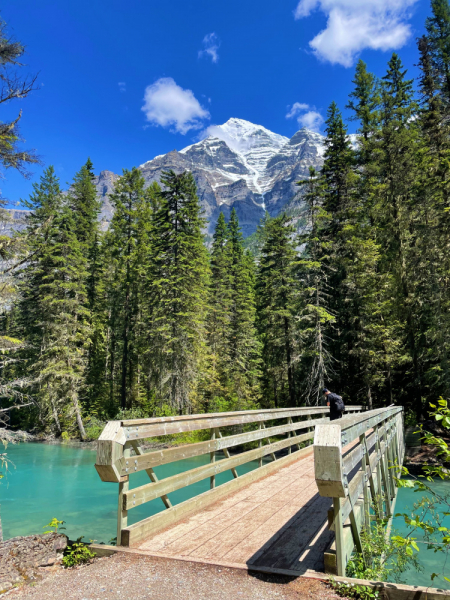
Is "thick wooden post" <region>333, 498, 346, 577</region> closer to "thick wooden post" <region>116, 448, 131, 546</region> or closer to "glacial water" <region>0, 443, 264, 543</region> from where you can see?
"thick wooden post" <region>116, 448, 131, 546</region>

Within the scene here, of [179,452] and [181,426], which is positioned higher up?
[181,426]

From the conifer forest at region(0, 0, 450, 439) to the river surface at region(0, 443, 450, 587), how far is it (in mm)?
3493

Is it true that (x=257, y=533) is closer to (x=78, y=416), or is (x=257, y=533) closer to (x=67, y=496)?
(x=67, y=496)

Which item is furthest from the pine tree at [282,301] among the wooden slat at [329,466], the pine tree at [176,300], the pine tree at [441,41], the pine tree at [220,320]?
the wooden slat at [329,466]

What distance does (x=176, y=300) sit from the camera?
2253 centimetres

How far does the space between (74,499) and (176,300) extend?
1172cm

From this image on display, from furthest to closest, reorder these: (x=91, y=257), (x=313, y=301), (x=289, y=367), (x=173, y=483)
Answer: (x=91, y=257)
(x=289, y=367)
(x=313, y=301)
(x=173, y=483)

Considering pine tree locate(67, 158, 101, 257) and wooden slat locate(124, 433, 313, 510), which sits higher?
pine tree locate(67, 158, 101, 257)

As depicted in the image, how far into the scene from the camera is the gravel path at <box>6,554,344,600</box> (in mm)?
2609

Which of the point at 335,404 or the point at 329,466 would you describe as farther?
the point at 335,404

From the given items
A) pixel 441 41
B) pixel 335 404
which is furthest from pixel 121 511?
pixel 441 41

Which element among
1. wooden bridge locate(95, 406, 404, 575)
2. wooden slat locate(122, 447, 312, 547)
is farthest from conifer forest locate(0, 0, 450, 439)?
wooden bridge locate(95, 406, 404, 575)

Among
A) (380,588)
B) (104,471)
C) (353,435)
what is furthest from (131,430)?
(380,588)

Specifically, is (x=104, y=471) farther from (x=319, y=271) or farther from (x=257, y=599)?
(x=319, y=271)
